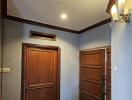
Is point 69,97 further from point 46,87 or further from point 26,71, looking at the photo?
point 26,71

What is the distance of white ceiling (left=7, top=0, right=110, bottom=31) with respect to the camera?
115 inches

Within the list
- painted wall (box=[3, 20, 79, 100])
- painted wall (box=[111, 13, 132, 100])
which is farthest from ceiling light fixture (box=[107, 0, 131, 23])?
painted wall (box=[3, 20, 79, 100])

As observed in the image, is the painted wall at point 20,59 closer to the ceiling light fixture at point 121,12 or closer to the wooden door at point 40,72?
the wooden door at point 40,72

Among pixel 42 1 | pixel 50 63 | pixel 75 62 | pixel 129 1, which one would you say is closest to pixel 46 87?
pixel 50 63

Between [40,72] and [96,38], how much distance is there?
71.0 inches

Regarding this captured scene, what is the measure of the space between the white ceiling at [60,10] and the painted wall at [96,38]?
0.25m

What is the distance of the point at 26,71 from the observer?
3.78 m

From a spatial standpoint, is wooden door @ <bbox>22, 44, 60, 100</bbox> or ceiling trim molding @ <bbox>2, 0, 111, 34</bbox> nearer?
ceiling trim molding @ <bbox>2, 0, 111, 34</bbox>

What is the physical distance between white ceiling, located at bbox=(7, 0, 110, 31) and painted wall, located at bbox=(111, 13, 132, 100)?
26.7 inches

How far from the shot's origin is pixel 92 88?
13.6 ft

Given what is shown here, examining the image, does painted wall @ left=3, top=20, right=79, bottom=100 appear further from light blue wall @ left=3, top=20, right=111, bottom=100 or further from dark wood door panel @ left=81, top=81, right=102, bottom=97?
dark wood door panel @ left=81, top=81, right=102, bottom=97

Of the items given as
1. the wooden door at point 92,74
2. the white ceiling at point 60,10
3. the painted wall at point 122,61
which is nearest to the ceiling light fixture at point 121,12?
the painted wall at point 122,61

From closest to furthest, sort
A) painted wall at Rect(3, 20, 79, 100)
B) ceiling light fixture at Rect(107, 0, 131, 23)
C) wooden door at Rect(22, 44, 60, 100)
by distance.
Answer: ceiling light fixture at Rect(107, 0, 131, 23)
painted wall at Rect(3, 20, 79, 100)
wooden door at Rect(22, 44, 60, 100)

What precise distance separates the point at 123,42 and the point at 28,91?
2.67m
